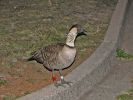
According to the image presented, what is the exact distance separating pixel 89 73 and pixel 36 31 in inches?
112

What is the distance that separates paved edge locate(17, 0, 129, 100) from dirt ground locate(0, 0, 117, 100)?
0.26 m

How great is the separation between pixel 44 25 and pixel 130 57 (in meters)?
2.34

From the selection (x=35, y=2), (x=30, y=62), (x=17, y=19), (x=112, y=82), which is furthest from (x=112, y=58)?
(x=35, y=2)

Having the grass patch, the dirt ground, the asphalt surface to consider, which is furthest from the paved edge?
the grass patch

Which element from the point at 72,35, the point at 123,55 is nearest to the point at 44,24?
the point at 123,55

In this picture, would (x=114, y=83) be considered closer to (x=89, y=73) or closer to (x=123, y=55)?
(x=89, y=73)

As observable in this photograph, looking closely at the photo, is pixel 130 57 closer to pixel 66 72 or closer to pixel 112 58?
pixel 112 58

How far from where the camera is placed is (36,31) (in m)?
10.2

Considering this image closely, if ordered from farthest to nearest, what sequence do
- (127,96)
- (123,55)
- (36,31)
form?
(36,31)
(123,55)
(127,96)

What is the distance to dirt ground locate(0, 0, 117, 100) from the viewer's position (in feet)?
Result: 25.0

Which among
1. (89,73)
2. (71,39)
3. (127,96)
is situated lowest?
(127,96)

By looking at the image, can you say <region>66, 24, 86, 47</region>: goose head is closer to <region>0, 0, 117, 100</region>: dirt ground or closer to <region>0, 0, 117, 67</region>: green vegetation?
<region>0, 0, 117, 100</region>: dirt ground

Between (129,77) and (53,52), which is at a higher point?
(53,52)

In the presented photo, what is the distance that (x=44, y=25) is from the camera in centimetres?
1063
